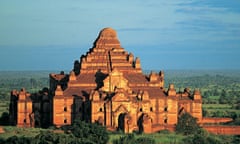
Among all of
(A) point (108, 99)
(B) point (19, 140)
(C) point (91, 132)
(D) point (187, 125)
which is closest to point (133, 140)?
(C) point (91, 132)

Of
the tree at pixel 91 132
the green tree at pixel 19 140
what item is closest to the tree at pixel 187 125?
the tree at pixel 91 132

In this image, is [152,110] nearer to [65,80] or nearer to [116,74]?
[116,74]

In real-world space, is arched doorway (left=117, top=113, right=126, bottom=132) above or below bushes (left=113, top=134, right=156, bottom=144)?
above

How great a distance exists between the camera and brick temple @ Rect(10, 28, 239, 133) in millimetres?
68438

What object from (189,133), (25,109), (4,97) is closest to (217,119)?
(189,133)

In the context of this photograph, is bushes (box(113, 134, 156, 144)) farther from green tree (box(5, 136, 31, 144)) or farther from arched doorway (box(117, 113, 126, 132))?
green tree (box(5, 136, 31, 144))

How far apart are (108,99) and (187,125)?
7.66 metres

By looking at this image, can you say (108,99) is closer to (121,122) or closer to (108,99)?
(108,99)

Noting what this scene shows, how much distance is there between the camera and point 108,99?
68625 mm

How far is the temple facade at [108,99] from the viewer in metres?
68.4

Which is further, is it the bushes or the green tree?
the bushes

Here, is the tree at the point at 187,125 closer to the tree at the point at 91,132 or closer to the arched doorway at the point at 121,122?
the arched doorway at the point at 121,122

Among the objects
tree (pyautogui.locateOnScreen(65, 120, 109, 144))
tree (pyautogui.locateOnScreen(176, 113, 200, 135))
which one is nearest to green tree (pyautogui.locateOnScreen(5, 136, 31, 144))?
tree (pyautogui.locateOnScreen(65, 120, 109, 144))

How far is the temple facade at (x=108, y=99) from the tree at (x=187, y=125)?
2.95 feet
